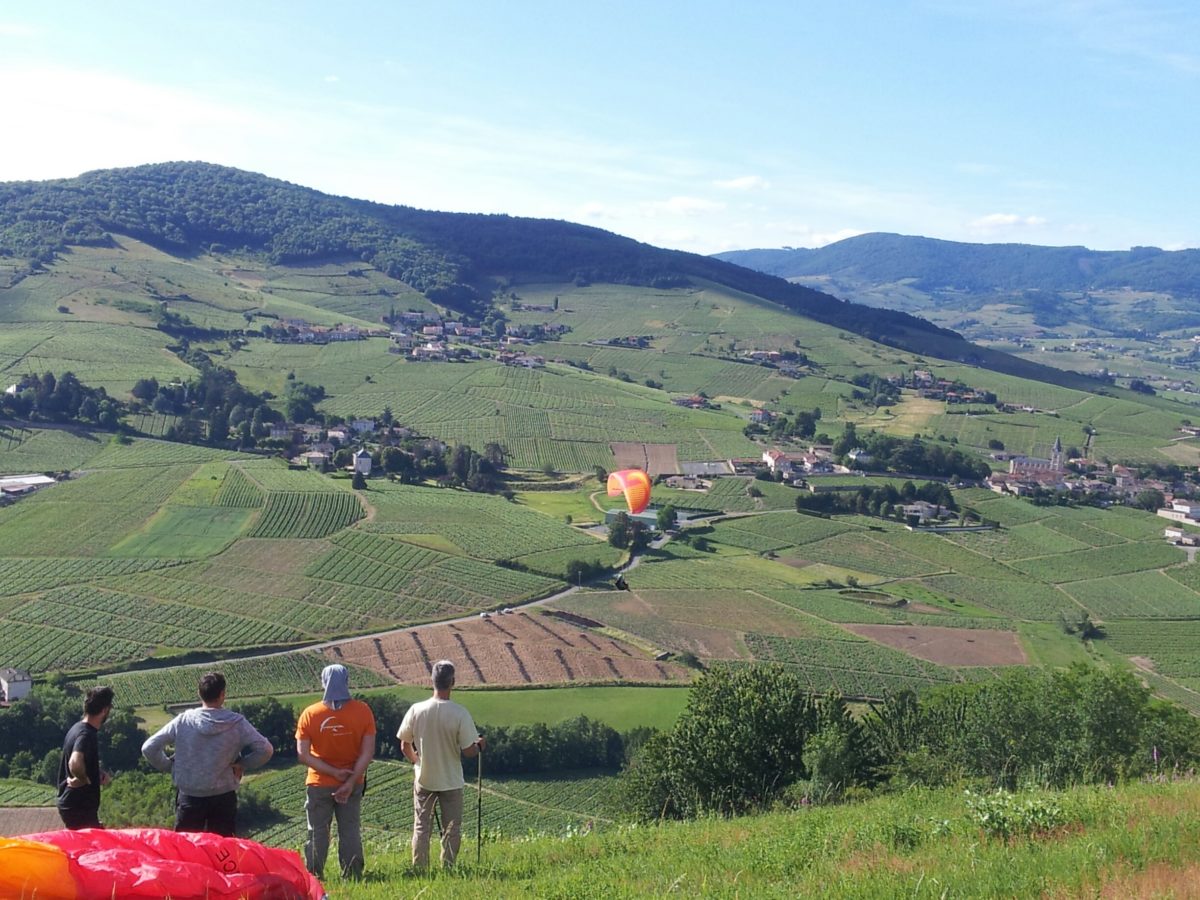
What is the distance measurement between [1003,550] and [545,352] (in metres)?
74.0

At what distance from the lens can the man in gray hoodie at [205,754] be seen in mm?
7160

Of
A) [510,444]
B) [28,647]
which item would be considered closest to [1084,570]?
[510,444]

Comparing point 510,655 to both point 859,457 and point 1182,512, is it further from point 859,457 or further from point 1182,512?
point 1182,512

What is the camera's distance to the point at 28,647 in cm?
4000

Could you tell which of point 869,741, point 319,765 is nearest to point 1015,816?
point 319,765

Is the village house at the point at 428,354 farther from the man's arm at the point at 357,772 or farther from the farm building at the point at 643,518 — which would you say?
the man's arm at the point at 357,772

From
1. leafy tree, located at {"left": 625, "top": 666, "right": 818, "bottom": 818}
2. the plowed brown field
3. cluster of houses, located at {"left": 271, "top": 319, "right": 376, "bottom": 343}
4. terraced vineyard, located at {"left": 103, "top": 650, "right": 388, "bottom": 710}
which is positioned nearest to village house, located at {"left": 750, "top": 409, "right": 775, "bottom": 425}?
cluster of houses, located at {"left": 271, "top": 319, "right": 376, "bottom": 343}

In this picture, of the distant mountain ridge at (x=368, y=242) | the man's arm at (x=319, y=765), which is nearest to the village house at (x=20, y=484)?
the man's arm at (x=319, y=765)

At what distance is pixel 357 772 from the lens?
782 cm

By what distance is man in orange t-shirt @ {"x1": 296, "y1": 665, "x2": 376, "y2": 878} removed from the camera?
7.77 m

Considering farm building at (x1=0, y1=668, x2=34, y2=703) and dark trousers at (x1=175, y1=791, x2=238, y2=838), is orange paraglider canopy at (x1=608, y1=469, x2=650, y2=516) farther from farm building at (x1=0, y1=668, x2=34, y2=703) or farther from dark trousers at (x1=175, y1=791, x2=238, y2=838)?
dark trousers at (x1=175, y1=791, x2=238, y2=838)

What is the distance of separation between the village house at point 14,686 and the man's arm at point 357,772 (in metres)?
33.1

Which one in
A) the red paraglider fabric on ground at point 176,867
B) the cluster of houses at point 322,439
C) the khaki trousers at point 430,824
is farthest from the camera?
the cluster of houses at point 322,439

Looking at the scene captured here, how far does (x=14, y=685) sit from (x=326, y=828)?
3371 cm
